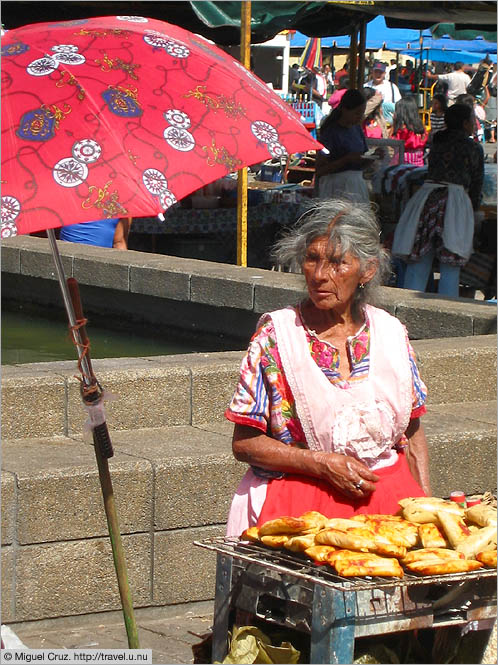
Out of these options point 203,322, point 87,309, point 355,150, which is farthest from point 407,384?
point 355,150

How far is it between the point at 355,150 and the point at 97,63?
820cm

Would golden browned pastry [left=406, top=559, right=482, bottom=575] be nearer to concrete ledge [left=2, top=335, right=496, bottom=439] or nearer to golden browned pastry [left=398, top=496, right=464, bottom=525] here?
golden browned pastry [left=398, top=496, right=464, bottom=525]

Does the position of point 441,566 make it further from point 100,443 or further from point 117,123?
point 117,123

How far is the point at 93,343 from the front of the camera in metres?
8.77

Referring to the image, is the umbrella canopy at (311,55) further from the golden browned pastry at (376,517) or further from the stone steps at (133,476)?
the golden browned pastry at (376,517)

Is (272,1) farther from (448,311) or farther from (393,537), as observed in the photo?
(393,537)

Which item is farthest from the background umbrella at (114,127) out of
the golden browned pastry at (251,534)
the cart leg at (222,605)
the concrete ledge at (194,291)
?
the concrete ledge at (194,291)

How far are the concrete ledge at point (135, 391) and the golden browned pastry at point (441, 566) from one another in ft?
6.38

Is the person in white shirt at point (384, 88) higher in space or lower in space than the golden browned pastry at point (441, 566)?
higher

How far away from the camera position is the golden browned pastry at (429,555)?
10.7ft

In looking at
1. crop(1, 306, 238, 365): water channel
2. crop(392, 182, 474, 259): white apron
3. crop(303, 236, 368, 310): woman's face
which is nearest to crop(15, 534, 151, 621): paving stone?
crop(303, 236, 368, 310): woman's face

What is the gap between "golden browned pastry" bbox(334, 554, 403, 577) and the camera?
314 cm

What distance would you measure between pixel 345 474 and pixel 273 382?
338 millimetres

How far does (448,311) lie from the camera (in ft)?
23.0
